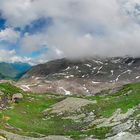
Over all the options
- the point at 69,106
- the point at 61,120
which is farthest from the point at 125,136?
the point at 69,106

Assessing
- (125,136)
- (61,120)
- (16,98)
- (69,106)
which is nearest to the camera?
(125,136)

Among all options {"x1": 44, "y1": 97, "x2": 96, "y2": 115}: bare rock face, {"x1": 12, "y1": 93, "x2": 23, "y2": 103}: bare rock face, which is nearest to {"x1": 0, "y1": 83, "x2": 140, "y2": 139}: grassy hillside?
{"x1": 44, "y1": 97, "x2": 96, "y2": 115}: bare rock face

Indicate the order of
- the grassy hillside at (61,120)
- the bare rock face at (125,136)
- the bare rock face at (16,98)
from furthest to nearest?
the bare rock face at (16,98), the grassy hillside at (61,120), the bare rock face at (125,136)

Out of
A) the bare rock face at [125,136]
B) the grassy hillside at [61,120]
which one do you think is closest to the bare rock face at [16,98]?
the grassy hillside at [61,120]

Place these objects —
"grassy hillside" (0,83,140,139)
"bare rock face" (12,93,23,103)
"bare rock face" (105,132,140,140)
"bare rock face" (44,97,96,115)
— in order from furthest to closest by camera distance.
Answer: "bare rock face" (12,93,23,103), "bare rock face" (44,97,96,115), "grassy hillside" (0,83,140,139), "bare rock face" (105,132,140,140)

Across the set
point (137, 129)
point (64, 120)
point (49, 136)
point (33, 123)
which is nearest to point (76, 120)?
point (64, 120)

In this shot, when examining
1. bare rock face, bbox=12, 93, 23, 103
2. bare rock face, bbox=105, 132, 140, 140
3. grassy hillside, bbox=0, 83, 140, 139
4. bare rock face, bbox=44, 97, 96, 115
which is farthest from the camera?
bare rock face, bbox=12, 93, 23, 103

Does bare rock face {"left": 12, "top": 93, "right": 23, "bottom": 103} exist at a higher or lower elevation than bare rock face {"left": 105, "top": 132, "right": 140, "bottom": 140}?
higher

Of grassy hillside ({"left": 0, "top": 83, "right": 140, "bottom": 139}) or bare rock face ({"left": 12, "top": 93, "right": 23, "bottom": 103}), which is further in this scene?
bare rock face ({"left": 12, "top": 93, "right": 23, "bottom": 103})

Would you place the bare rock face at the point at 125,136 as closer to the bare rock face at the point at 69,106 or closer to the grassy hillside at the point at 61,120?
the grassy hillside at the point at 61,120

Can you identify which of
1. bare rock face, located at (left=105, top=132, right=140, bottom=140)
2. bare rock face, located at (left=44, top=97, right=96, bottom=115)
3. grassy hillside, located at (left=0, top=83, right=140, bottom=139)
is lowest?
bare rock face, located at (left=105, top=132, right=140, bottom=140)

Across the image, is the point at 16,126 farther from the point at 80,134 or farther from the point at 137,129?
the point at 137,129

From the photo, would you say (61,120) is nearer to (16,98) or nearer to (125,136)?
(125,136)

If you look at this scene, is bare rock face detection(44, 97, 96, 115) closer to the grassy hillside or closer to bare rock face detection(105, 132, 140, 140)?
the grassy hillside
